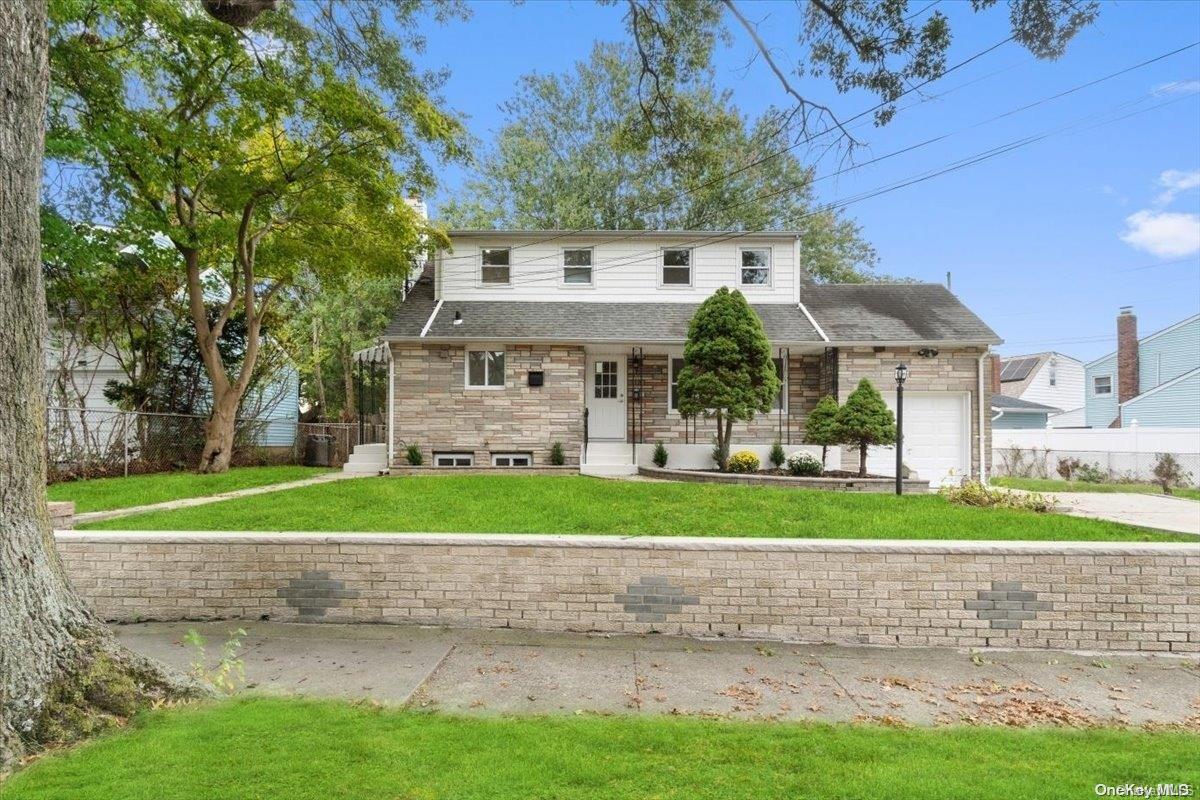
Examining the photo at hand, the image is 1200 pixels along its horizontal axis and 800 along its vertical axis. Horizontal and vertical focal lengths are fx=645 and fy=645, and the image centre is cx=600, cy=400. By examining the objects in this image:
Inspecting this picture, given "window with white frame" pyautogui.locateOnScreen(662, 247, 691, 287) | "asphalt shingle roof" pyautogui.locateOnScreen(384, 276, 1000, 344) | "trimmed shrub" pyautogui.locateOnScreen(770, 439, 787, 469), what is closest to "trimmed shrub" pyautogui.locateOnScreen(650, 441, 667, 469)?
"trimmed shrub" pyautogui.locateOnScreen(770, 439, 787, 469)

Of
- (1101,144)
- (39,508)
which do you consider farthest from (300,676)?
(1101,144)

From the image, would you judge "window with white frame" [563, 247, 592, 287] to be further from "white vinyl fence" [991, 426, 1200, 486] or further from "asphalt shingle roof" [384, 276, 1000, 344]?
"white vinyl fence" [991, 426, 1200, 486]

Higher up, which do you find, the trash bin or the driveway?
the trash bin

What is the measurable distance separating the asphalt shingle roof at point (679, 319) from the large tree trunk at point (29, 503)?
9.61 metres

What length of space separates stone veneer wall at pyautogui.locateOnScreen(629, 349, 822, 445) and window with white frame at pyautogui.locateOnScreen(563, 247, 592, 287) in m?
2.48

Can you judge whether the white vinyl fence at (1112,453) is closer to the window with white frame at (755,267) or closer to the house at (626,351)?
the house at (626,351)

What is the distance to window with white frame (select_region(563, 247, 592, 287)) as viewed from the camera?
14.7m

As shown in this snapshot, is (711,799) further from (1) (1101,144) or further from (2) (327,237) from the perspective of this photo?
(2) (327,237)

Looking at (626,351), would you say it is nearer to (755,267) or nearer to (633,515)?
(755,267)

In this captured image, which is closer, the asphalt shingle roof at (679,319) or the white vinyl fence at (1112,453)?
the asphalt shingle roof at (679,319)

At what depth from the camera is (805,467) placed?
11.0m

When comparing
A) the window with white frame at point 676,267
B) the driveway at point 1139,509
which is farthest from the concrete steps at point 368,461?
the driveway at point 1139,509

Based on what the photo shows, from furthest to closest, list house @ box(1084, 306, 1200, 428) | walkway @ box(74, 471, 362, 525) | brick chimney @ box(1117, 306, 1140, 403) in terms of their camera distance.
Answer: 1. brick chimney @ box(1117, 306, 1140, 403)
2. house @ box(1084, 306, 1200, 428)
3. walkway @ box(74, 471, 362, 525)

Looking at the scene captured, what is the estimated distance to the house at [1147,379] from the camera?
20250 millimetres
